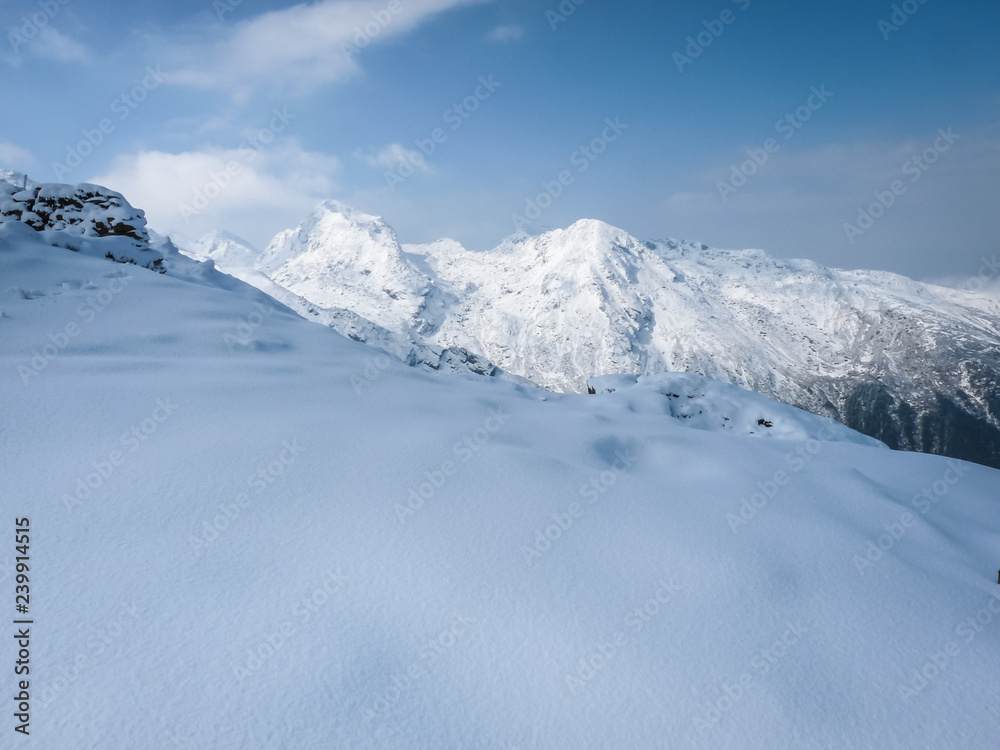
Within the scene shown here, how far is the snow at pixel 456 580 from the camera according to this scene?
394 centimetres

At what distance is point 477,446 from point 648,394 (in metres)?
10.1

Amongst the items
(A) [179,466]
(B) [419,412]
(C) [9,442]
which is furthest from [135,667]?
(B) [419,412]

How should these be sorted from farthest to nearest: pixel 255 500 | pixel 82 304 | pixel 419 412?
1. pixel 82 304
2. pixel 419 412
3. pixel 255 500

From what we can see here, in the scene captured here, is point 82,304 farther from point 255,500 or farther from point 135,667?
point 135,667

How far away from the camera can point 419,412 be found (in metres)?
9.82
